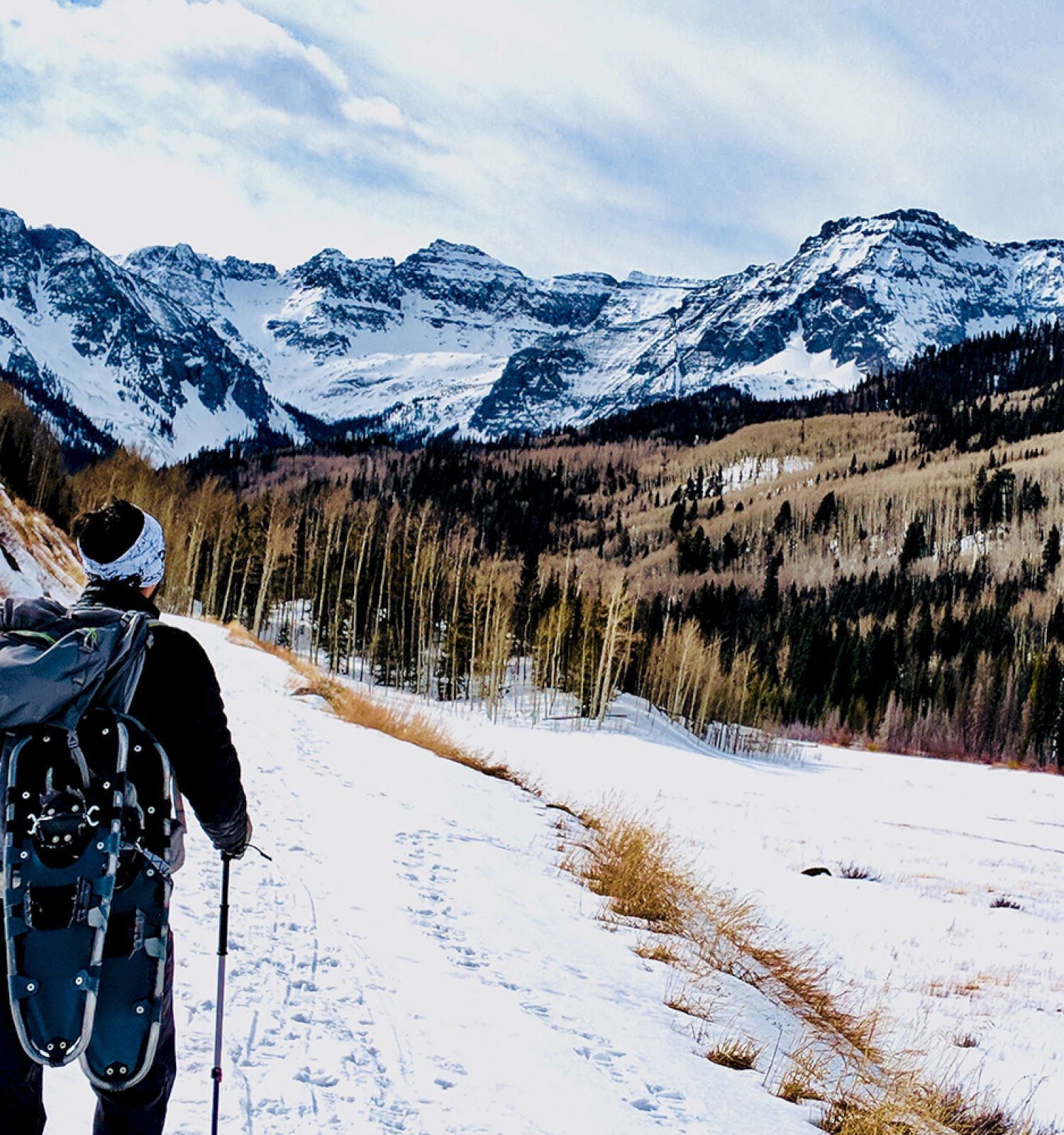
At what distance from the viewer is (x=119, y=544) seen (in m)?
2.95

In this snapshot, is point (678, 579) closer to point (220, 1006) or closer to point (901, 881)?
point (901, 881)

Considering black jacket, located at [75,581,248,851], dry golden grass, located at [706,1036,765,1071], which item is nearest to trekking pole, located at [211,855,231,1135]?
black jacket, located at [75,581,248,851]

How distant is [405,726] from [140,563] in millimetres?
16387

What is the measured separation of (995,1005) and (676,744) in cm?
4562

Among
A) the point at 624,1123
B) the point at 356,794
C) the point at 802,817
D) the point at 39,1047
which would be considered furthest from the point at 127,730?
the point at 802,817

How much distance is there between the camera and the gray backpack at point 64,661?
2377mm

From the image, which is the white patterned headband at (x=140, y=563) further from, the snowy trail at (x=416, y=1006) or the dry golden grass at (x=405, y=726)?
the dry golden grass at (x=405, y=726)

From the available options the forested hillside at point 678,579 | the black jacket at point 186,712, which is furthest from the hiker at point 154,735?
the forested hillside at point 678,579

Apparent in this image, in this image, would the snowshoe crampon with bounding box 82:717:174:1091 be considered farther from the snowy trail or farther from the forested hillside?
the forested hillside

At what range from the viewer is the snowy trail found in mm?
3979

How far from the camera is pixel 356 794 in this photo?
10.5m

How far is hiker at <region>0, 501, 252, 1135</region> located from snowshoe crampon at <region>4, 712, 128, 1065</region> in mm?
117

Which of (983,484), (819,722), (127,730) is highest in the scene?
(983,484)

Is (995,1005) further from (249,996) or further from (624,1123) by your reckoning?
(249,996)
